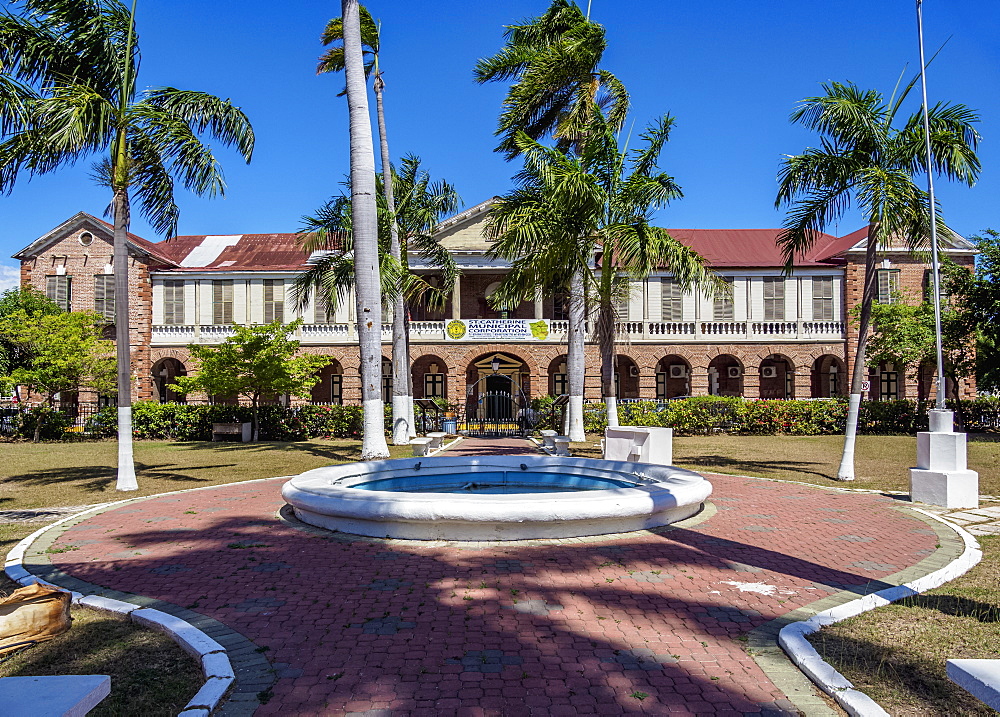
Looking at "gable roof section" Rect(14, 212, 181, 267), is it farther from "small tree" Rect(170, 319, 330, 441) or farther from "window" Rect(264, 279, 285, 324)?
"small tree" Rect(170, 319, 330, 441)

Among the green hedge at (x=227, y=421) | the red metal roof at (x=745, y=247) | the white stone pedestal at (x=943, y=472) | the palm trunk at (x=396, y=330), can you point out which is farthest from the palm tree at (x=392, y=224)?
the red metal roof at (x=745, y=247)

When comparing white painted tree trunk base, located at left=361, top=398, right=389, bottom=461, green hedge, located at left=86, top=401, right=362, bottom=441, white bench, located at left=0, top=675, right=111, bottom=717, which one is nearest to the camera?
white bench, located at left=0, top=675, right=111, bottom=717

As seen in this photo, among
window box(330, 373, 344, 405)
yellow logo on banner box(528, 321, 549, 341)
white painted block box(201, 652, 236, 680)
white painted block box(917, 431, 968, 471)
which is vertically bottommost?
white painted block box(201, 652, 236, 680)

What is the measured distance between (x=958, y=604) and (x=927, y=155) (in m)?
9.25

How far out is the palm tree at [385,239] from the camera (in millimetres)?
16719

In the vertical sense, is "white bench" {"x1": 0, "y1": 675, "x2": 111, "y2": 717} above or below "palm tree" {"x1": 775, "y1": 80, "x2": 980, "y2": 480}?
below

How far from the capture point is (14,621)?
4562 mm

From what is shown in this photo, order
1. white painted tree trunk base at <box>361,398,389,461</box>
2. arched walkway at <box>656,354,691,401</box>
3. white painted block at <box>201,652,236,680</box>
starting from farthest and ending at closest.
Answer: arched walkway at <box>656,354,691,401</box>
white painted tree trunk base at <box>361,398,389,461</box>
white painted block at <box>201,652,236,680</box>

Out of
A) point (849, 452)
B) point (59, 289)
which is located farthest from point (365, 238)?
point (59, 289)

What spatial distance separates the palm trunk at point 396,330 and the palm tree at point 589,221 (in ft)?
18.9

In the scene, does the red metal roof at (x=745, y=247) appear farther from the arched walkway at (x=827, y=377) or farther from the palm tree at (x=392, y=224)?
the palm tree at (x=392, y=224)

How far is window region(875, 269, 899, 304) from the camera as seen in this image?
3116 cm

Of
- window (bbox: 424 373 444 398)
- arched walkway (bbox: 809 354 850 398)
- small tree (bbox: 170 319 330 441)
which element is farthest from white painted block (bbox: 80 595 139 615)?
arched walkway (bbox: 809 354 850 398)

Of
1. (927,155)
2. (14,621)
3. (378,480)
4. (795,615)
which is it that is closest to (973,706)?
(795,615)
